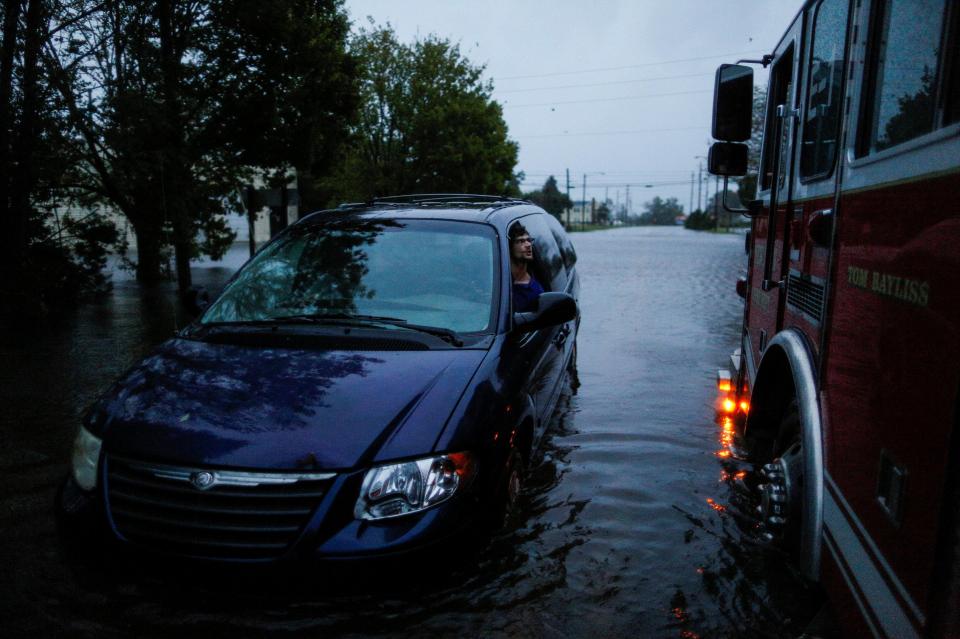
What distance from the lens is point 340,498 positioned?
9.70 ft

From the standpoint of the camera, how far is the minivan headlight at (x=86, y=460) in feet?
10.6

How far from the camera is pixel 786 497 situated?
11.0 feet

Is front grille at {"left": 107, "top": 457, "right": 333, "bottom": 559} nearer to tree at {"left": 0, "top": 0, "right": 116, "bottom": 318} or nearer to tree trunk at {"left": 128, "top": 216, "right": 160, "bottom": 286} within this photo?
tree at {"left": 0, "top": 0, "right": 116, "bottom": 318}

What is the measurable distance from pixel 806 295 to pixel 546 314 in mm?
1398

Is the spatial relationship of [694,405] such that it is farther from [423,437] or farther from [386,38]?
[386,38]

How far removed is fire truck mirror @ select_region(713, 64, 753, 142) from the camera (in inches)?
198

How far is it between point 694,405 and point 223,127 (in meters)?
12.4

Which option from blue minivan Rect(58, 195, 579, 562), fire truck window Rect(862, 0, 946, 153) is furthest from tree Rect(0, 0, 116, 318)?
fire truck window Rect(862, 0, 946, 153)

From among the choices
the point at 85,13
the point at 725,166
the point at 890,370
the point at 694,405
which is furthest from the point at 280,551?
the point at 85,13

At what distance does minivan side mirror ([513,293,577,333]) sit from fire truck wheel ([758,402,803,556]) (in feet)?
4.38

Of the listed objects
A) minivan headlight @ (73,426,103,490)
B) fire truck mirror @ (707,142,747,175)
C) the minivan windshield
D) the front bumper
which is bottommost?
the front bumper

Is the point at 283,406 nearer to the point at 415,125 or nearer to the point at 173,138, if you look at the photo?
the point at 173,138

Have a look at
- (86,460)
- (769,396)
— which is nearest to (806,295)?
(769,396)

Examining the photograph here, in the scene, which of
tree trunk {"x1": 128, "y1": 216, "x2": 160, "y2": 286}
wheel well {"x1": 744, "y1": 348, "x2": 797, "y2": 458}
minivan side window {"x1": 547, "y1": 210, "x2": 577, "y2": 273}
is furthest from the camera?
tree trunk {"x1": 128, "y1": 216, "x2": 160, "y2": 286}
